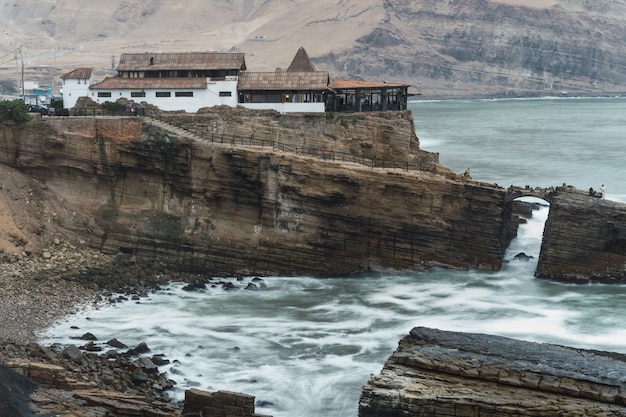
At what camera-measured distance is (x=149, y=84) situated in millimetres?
64562

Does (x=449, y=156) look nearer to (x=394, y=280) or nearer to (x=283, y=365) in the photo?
(x=394, y=280)

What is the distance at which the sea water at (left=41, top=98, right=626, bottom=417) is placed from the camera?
131 ft

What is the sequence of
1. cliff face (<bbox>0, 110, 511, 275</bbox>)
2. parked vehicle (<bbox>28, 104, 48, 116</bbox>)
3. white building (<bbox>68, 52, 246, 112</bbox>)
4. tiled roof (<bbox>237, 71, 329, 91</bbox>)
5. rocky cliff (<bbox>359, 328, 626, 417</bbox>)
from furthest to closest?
1. tiled roof (<bbox>237, 71, 329, 91</bbox>)
2. white building (<bbox>68, 52, 246, 112</bbox>)
3. parked vehicle (<bbox>28, 104, 48, 116</bbox>)
4. cliff face (<bbox>0, 110, 511, 275</bbox>)
5. rocky cliff (<bbox>359, 328, 626, 417</bbox>)

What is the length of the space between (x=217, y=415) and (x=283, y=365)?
7.22m

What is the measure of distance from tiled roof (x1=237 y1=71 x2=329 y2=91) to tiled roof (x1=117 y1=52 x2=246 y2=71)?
130cm

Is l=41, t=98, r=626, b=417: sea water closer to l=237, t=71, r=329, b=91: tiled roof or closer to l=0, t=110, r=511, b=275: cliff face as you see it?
l=0, t=110, r=511, b=275: cliff face

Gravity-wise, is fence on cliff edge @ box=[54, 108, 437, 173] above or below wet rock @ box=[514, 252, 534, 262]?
above

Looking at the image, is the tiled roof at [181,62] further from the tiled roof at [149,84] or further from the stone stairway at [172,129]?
the stone stairway at [172,129]

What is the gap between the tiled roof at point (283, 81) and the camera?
64375mm

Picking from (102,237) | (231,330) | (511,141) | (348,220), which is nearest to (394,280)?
(348,220)

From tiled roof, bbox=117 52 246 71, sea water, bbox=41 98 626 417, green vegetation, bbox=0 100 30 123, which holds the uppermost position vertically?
tiled roof, bbox=117 52 246 71

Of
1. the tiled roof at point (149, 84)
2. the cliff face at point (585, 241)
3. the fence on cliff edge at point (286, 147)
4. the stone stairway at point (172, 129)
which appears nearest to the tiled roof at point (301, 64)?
the tiled roof at point (149, 84)

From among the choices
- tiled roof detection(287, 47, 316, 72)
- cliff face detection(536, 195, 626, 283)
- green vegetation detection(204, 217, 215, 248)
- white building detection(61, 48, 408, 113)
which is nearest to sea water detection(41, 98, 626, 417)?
cliff face detection(536, 195, 626, 283)

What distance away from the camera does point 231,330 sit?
152 ft
